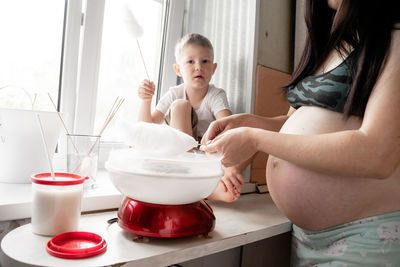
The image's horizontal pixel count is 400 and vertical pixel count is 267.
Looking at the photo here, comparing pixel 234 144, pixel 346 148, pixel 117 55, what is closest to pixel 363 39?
pixel 346 148

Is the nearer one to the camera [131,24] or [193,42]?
[131,24]

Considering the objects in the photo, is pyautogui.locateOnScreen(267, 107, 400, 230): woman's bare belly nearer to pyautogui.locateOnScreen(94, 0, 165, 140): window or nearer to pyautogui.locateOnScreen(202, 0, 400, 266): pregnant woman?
pyautogui.locateOnScreen(202, 0, 400, 266): pregnant woman

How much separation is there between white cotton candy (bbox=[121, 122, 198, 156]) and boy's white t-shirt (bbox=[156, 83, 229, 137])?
715 mm

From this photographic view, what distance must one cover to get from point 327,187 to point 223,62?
37.7 inches

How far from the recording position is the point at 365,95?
2.25 feet

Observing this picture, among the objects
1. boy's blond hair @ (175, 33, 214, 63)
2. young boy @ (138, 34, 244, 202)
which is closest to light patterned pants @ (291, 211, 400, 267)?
young boy @ (138, 34, 244, 202)

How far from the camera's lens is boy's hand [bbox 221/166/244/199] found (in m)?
1.01

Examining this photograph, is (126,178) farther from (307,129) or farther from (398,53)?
(398,53)

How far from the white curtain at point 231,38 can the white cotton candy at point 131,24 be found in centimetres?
53

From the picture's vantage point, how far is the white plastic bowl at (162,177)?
2.17 ft

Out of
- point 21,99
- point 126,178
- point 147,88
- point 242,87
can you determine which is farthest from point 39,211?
point 242,87

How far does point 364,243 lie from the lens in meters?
0.74

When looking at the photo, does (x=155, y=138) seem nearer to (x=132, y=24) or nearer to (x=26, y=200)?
(x=26, y=200)

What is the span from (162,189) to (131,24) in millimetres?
701
